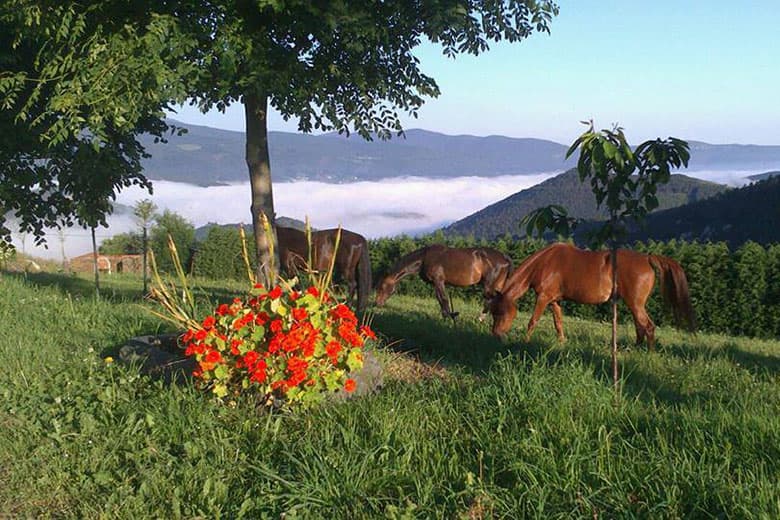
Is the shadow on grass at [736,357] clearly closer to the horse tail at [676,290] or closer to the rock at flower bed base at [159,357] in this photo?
the horse tail at [676,290]

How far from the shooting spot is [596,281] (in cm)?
1112

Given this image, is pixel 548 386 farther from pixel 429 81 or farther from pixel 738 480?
pixel 429 81

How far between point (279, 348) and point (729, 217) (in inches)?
4000

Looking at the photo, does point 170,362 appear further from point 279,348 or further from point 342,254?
point 342,254

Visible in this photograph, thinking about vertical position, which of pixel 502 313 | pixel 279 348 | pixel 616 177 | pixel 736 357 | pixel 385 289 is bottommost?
pixel 736 357

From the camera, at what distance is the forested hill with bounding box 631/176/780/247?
89875 mm

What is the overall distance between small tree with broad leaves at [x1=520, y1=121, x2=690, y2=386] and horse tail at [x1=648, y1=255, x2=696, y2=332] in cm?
417

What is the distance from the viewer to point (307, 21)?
934 cm

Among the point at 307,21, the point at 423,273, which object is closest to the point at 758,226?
the point at 423,273

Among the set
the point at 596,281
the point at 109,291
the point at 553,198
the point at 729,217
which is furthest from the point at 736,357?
the point at 553,198

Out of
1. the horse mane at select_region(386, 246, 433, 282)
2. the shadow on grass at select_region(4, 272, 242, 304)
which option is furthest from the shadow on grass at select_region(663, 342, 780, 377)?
the shadow on grass at select_region(4, 272, 242, 304)

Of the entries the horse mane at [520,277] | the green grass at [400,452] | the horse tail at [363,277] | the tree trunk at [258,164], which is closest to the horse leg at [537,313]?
the horse mane at [520,277]

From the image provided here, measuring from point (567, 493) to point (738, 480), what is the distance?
0.94 m

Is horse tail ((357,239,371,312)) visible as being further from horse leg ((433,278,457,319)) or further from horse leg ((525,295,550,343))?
horse leg ((525,295,550,343))
